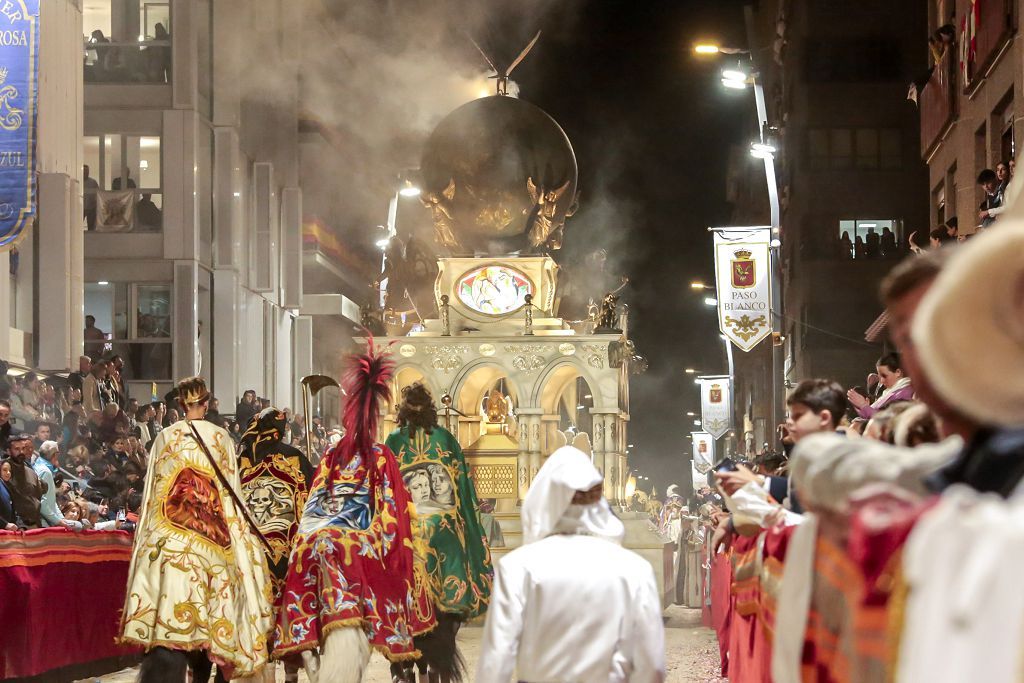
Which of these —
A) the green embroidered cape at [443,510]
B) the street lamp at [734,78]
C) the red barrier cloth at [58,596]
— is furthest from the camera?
the street lamp at [734,78]

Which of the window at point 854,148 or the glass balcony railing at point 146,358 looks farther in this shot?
the window at point 854,148

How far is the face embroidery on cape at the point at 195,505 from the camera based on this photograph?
1063cm

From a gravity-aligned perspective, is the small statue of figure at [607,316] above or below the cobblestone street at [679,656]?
above

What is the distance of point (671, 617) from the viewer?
78.3ft

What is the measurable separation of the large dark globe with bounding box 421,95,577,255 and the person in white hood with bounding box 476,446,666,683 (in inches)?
777

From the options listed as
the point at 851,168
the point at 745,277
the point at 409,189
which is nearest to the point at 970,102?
the point at 409,189

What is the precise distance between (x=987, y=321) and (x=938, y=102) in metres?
23.6

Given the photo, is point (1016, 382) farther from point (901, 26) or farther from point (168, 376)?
point (901, 26)

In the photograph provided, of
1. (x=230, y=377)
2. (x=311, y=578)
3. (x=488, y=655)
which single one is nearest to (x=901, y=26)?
(x=230, y=377)

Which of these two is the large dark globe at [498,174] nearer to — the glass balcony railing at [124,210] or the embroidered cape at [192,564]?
the glass balcony railing at [124,210]

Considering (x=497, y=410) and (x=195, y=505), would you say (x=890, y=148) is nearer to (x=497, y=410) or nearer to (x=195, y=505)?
(x=497, y=410)

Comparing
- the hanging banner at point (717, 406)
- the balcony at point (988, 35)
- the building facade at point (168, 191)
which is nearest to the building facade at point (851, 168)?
the hanging banner at point (717, 406)

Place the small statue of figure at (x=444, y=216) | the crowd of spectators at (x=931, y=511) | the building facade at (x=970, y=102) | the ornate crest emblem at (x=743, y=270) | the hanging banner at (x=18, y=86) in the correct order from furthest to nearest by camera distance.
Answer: the ornate crest emblem at (x=743, y=270)
the small statue of figure at (x=444, y=216)
the building facade at (x=970, y=102)
the hanging banner at (x=18, y=86)
the crowd of spectators at (x=931, y=511)

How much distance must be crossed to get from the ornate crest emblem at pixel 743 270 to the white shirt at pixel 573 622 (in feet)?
92.5
